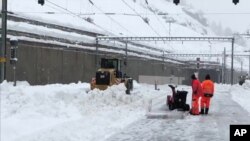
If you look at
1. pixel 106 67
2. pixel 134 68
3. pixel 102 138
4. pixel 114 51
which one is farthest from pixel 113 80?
pixel 134 68

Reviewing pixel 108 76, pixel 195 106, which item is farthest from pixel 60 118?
pixel 108 76

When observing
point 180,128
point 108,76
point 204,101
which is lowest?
point 180,128

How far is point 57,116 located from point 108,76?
63.4 ft

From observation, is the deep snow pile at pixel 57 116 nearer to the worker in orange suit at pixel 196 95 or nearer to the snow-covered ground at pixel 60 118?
the snow-covered ground at pixel 60 118

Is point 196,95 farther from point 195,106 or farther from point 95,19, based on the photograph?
point 95,19

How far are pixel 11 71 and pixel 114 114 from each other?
23962 mm

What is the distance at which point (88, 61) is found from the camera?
61344 millimetres

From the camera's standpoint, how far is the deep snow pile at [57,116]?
13.7 metres

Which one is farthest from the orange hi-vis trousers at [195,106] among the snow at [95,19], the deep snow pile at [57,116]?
the snow at [95,19]

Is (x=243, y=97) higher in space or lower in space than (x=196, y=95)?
lower

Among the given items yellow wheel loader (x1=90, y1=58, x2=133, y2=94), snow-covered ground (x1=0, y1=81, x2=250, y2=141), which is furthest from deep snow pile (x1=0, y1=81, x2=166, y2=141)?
yellow wheel loader (x1=90, y1=58, x2=133, y2=94)

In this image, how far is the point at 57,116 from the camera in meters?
17.8

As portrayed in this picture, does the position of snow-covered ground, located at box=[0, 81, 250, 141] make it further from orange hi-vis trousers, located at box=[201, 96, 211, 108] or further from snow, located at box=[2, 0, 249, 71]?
snow, located at box=[2, 0, 249, 71]

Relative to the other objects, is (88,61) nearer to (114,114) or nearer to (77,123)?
→ (114,114)
